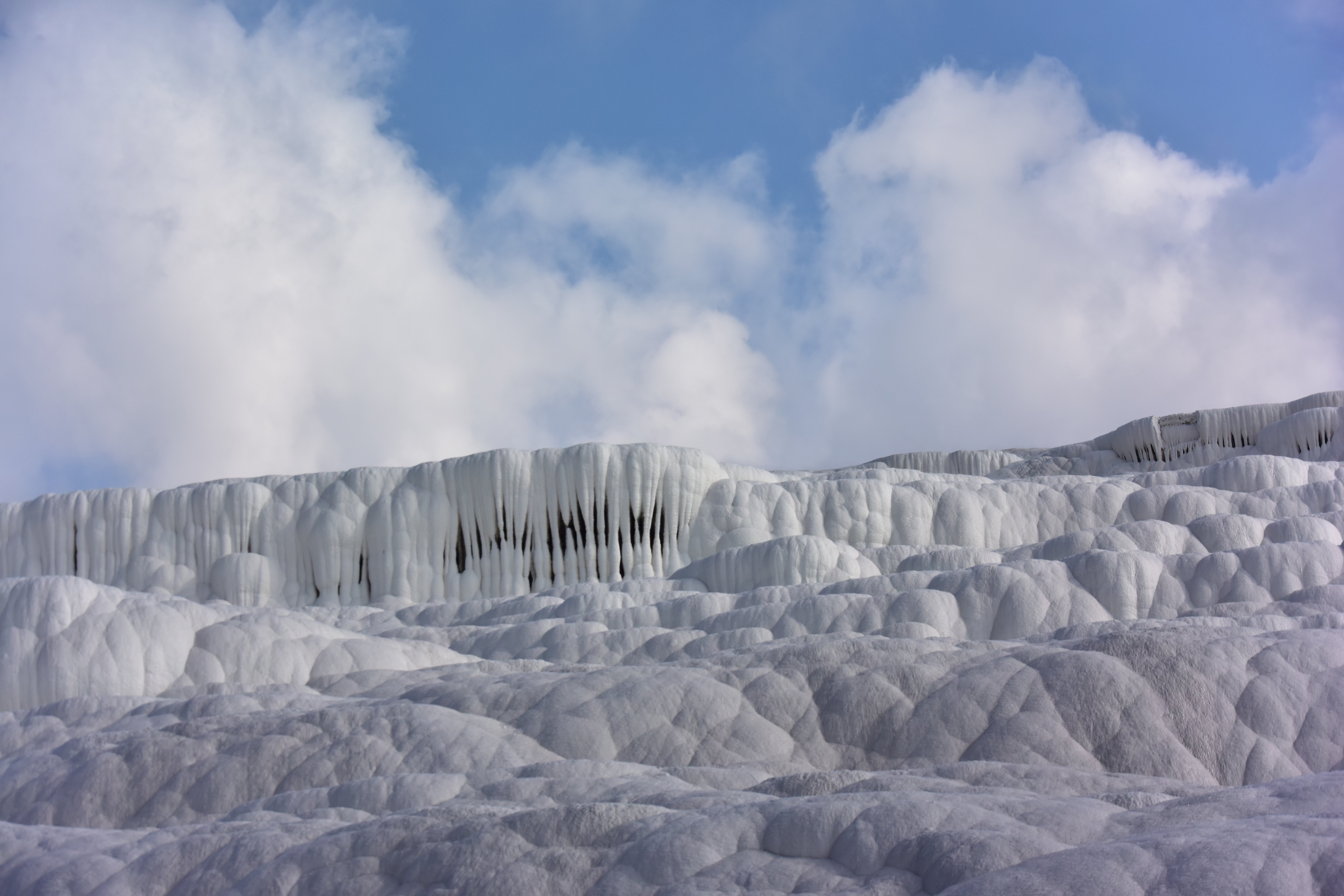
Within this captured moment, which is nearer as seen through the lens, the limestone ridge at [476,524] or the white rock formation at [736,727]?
the white rock formation at [736,727]

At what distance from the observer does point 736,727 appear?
7.26 metres

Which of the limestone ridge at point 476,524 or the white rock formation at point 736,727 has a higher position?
the limestone ridge at point 476,524

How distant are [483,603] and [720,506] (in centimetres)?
686

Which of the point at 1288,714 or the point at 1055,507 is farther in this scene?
the point at 1055,507

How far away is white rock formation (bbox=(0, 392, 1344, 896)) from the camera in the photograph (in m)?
3.80

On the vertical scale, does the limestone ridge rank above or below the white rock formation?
above

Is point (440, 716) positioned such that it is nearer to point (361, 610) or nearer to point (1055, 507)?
point (361, 610)

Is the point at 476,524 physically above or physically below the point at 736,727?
above

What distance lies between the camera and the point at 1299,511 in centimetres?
1853

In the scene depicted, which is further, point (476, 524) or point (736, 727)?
point (476, 524)

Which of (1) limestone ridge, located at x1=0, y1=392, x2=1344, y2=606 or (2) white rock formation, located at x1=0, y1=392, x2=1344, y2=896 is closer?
(2) white rock formation, located at x1=0, y1=392, x2=1344, y2=896

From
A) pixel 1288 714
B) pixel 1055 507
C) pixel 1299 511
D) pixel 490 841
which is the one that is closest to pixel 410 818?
pixel 490 841

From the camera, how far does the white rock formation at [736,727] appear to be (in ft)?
12.5

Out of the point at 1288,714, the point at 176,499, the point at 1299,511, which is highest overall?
the point at 176,499
